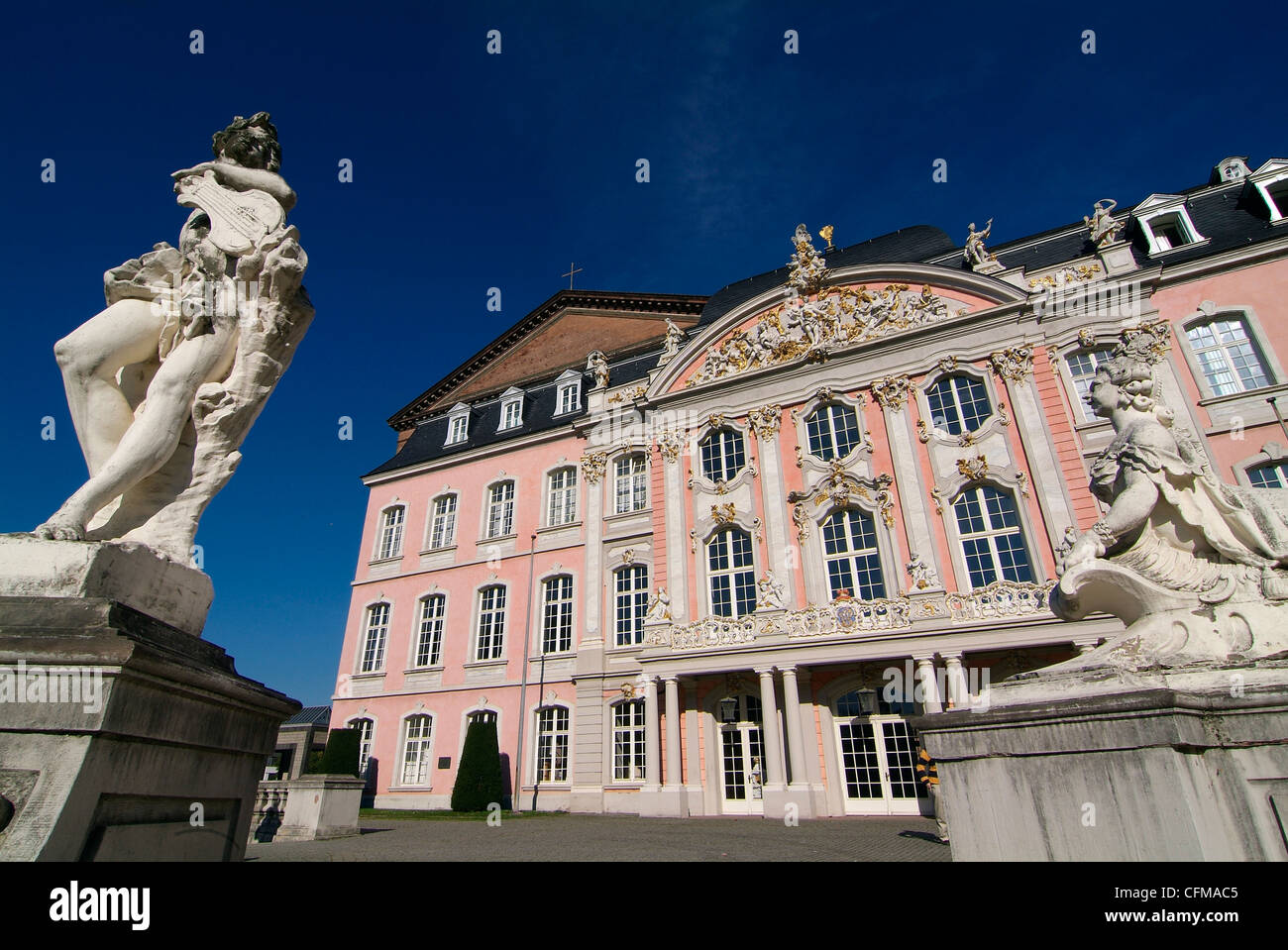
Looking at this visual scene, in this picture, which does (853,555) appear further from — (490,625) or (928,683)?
(490,625)

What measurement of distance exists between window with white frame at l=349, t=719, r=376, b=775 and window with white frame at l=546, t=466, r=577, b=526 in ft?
30.2

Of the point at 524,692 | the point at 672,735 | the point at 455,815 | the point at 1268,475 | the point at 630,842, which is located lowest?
the point at 630,842

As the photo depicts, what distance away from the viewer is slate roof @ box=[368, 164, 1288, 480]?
18.1 metres

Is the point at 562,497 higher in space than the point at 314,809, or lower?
higher

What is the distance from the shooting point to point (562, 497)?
77.3 ft

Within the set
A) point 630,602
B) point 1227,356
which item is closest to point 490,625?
point 630,602

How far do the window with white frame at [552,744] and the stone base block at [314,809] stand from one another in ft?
32.9

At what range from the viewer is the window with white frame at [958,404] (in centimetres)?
1791

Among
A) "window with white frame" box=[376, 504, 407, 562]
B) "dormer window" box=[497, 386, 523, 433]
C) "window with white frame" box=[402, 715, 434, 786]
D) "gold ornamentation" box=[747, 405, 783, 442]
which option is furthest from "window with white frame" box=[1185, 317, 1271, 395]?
"window with white frame" box=[376, 504, 407, 562]

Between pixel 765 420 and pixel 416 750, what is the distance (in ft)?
50.8

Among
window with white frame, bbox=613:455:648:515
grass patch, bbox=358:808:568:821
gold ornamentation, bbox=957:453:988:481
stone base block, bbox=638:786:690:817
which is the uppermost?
window with white frame, bbox=613:455:648:515

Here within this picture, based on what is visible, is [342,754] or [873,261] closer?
[342,754]

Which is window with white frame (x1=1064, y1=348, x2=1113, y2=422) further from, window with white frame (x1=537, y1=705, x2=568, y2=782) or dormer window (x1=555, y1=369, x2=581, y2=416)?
window with white frame (x1=537, y1=705, x2=568, y2=782)
